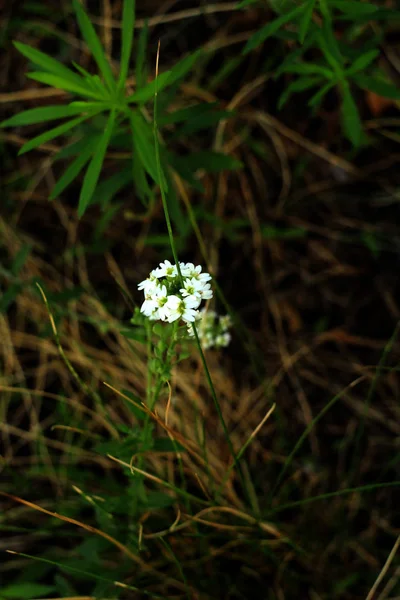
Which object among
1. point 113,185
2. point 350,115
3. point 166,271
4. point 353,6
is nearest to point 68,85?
point 113,185

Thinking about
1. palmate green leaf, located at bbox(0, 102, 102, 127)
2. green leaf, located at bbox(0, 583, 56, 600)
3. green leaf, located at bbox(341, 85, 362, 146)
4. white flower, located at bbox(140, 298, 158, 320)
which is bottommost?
green leaf, located at bbox(0, 583, 56, 600)

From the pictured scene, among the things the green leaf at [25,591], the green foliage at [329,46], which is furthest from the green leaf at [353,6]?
the green leaf at [25,591]

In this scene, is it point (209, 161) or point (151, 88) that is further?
point (209, 161)

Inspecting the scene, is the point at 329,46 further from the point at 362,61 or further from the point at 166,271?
the point at 166,271

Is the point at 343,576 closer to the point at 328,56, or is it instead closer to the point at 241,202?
the point at 241,202

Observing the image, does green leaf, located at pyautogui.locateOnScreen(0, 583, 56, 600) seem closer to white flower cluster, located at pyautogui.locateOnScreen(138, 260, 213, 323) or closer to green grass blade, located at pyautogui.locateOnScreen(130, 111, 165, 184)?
white flower cluster, located at pyautogui.locateOnScreen(138, 260, 213, 323)

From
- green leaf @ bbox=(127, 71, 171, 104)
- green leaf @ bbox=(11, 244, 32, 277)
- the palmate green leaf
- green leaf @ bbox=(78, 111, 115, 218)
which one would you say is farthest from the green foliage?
green leaf @ bbox=(11, 244, 32, 277)

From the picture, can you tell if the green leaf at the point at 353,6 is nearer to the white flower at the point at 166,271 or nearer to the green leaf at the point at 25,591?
the white flower at the point at 166,271
